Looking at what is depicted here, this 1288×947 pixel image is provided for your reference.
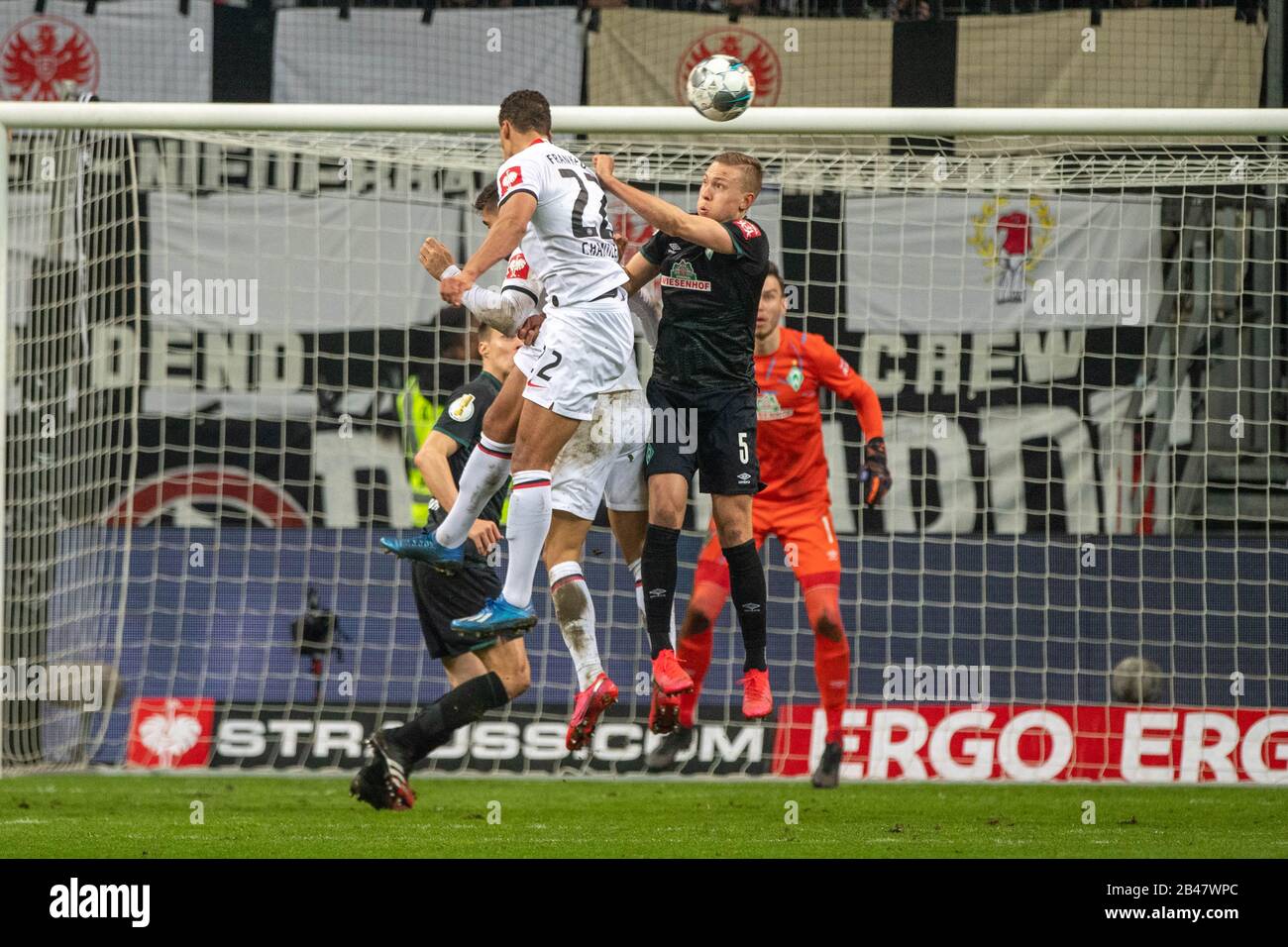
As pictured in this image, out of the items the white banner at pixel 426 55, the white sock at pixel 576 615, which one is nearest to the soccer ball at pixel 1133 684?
the white sock at pixel 576 615

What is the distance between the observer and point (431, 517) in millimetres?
8742

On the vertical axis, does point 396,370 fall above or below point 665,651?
above

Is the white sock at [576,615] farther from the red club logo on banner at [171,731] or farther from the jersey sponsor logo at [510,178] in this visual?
the red club logo on banner at [171,731]

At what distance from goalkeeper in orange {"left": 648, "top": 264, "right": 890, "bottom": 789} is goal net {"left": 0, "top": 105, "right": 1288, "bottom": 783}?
1192 millimetres

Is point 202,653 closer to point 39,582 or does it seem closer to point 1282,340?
point 39,582

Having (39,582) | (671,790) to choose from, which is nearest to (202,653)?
(39,582)

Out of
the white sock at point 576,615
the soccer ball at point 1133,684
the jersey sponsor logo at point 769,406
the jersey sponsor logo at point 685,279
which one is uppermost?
the jersey sponsor logo at point 685,279

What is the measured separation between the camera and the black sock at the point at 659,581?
7789 mm

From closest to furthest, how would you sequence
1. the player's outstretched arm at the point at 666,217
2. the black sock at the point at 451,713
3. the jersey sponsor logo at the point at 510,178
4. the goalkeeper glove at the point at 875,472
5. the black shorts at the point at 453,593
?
the player's outstretched arm at the point at 666,217
the jersey sponsor logo at the point at 510,178
the black sock at the point at 451,713
the goalkeeper glove at the point at 875,472
the black shorts at the point at 453,593

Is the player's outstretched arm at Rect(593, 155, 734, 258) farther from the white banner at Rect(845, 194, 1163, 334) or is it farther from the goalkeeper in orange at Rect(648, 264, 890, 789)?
the white banner at Rect(845, 194, 1163, 334)

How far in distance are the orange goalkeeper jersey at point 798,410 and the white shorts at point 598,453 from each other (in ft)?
5.85

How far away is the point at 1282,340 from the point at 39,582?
8.32 meters

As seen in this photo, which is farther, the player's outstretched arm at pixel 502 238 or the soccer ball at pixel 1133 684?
the soccer ball at pixel 1133 684

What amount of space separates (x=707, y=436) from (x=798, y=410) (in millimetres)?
2368
